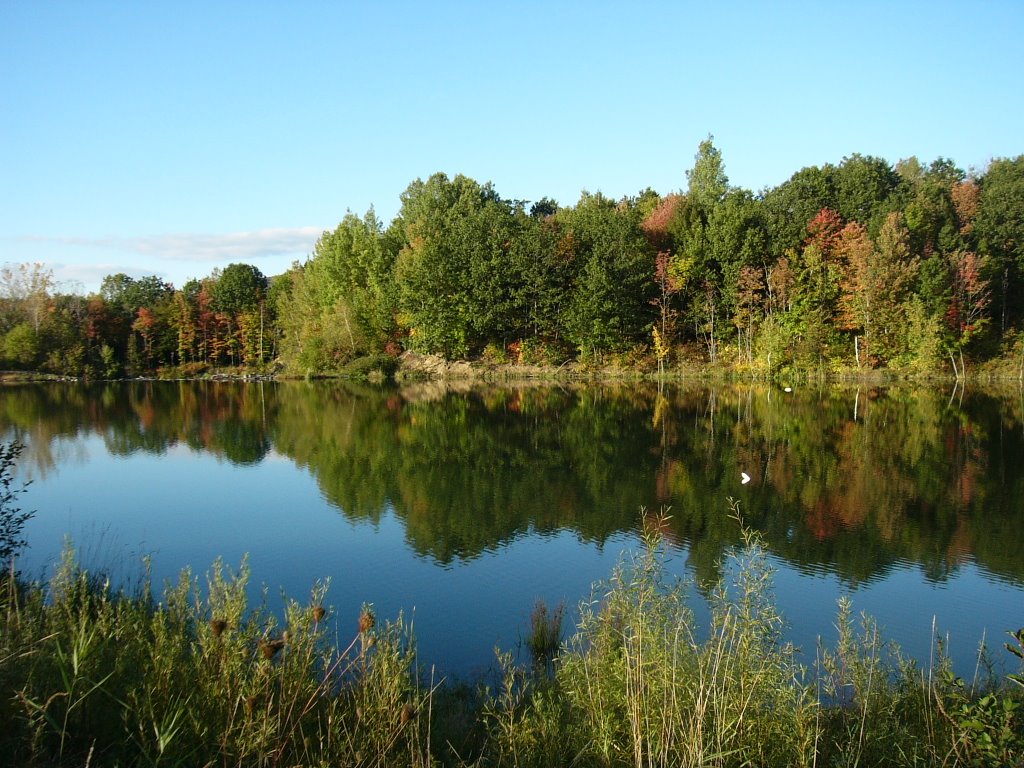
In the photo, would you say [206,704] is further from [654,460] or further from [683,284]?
[683,284]

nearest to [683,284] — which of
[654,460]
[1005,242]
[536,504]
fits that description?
[1005,242]

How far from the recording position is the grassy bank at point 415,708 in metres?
4.18

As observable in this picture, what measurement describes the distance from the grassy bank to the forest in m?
45.0

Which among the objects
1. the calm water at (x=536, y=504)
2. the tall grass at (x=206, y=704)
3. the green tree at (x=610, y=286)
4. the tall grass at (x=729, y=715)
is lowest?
the calm water at (x=536, y=504)

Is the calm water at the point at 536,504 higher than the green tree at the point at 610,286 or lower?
lower

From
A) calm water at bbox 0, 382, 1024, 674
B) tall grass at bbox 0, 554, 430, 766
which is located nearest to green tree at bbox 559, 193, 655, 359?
calm water at bbox 0, 382, 1024, 674

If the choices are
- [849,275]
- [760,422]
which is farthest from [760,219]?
[760,422]

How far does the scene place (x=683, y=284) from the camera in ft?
170

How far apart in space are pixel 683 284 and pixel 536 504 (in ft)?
125

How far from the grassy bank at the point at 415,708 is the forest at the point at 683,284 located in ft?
148

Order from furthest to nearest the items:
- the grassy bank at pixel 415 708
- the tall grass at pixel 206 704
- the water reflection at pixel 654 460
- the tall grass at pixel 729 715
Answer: the water reflection at pixel 654 460
the tall grass at pixel 729 715
the grassy bank at pixel 415 708
the tall grass at pixel 206 704

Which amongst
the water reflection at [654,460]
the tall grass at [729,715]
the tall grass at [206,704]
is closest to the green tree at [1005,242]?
the water reflection at [654,460]

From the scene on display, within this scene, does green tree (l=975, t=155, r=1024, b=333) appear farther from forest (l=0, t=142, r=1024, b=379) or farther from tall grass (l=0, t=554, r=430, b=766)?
tall grass (l=0, t=554, r=430, b=766)

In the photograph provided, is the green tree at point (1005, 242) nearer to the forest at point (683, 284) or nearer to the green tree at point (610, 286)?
the forest at point (683, 284)
